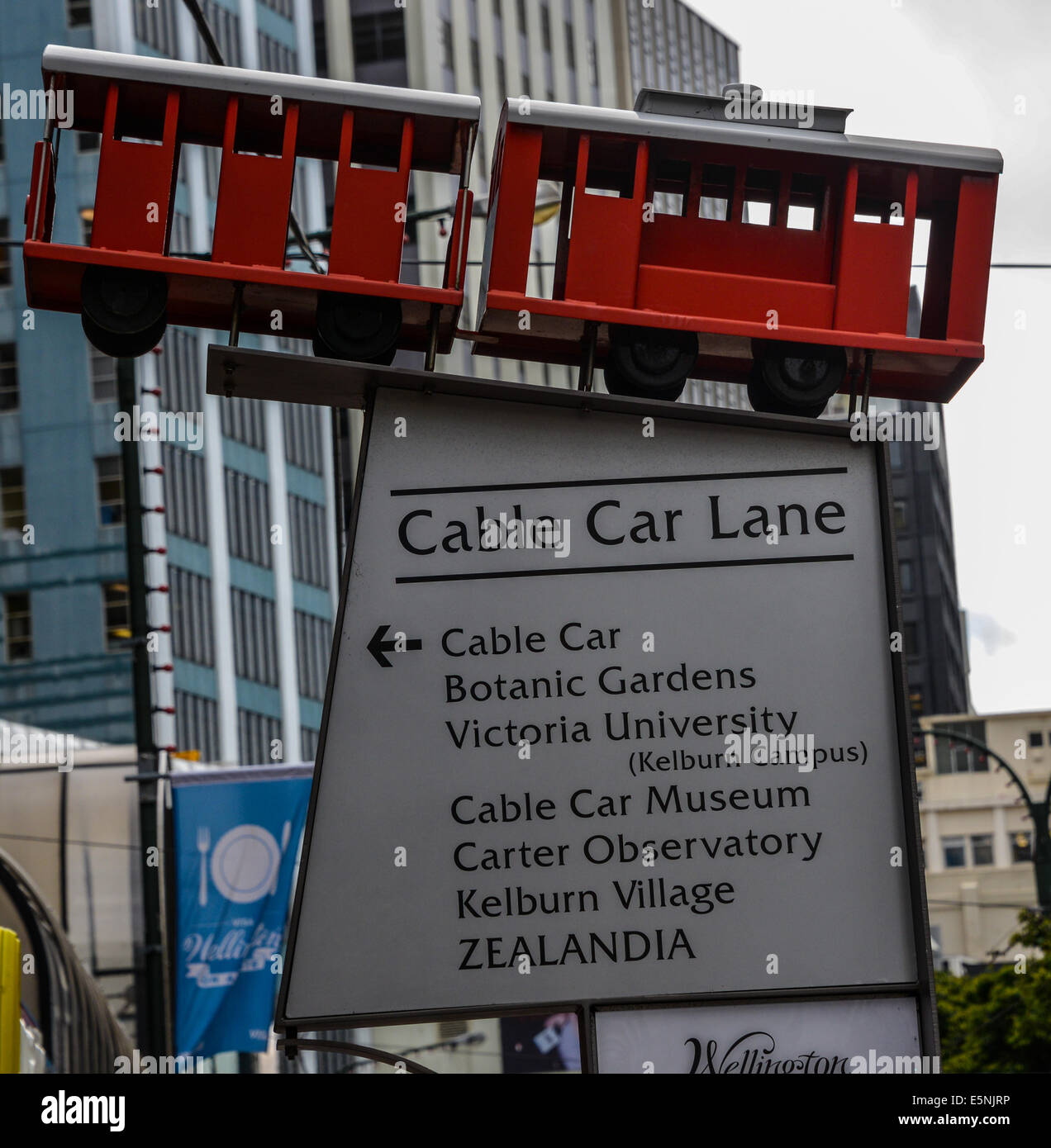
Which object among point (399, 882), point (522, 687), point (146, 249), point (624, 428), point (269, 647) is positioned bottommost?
point (399, 882)

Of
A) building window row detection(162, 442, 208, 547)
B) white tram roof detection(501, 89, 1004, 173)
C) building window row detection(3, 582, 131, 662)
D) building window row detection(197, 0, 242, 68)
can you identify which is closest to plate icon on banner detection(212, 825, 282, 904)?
white tram roof detection(501, 89, 1004, 173)

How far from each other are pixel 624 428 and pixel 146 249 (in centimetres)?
237

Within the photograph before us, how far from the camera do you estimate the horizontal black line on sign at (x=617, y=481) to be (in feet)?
21.1

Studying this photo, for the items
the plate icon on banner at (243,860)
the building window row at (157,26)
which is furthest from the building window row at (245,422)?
the plate icon on banner at (243,860)

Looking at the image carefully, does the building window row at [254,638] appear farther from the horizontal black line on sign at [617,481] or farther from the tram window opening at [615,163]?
the horizontal black line on sign at [617,481]

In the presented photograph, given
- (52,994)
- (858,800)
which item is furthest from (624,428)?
(52,994)

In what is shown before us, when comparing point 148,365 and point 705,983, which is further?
point 148,365

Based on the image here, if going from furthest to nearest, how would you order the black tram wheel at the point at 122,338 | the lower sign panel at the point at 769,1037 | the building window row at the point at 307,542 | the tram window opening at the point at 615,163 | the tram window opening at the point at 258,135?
the building window row at the point at 307,542
the tram window opening at the point at 615,163
the tram window opening at the point at 258,135
the black tram wheel at the point at 122,338
the lower sign panel at the point at 769,1037

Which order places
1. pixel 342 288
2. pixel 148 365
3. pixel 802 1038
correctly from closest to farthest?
pixel 802 1038, pixel 342 288, pixel 148 365

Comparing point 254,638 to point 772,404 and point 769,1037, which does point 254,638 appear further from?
point 769,1037

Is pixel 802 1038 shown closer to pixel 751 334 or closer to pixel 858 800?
pixel 858 800

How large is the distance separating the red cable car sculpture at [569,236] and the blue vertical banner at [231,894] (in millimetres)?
11295

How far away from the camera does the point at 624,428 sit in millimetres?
6555

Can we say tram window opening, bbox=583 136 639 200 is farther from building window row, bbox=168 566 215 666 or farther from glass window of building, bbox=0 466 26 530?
glass window of building, bbox=0 466 26 530
